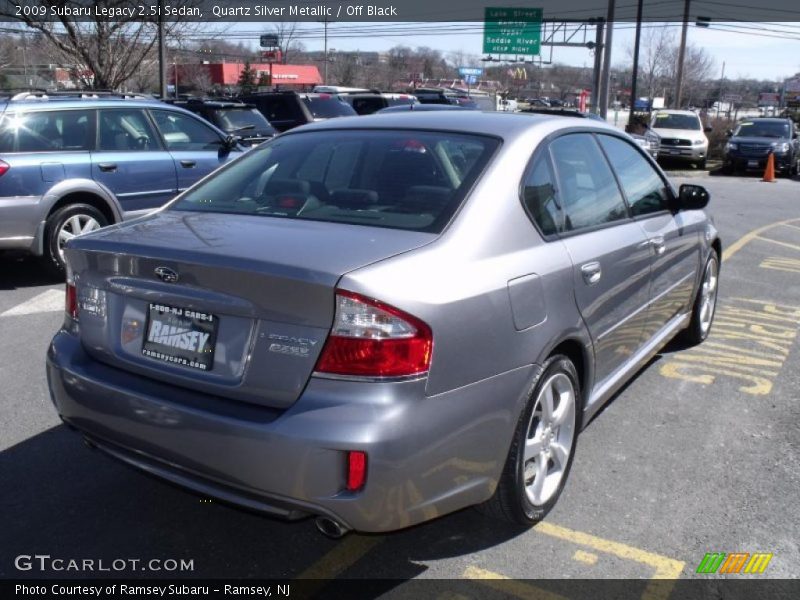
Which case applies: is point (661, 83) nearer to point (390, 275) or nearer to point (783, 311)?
point (783, 311)

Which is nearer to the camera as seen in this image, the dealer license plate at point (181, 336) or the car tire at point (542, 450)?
the dealer license plate at point (181, 336)

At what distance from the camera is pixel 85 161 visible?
24.9ft

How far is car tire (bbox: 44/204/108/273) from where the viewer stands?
24.0ft

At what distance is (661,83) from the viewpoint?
7088cm

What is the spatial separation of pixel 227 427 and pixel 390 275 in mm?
731

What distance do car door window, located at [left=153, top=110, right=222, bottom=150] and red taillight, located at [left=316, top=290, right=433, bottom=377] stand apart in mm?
6484

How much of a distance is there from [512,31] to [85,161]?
113 ft

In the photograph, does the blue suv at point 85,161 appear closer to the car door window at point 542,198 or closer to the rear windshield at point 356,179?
the rear windshield at point 356,179

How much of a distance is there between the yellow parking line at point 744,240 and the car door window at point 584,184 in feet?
19.2

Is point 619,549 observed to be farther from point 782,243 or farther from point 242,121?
point 242,121

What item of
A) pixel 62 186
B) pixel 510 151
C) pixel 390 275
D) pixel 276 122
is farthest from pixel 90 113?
pixel 276 122

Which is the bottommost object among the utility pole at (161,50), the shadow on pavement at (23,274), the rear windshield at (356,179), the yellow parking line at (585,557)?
the yellow parking line at (585,557)

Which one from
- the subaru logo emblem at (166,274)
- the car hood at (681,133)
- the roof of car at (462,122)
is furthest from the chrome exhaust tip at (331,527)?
the car hood at (681,133)

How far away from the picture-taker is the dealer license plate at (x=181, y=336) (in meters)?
2.75
